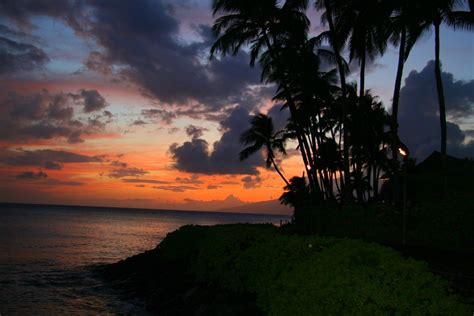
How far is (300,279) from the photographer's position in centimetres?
772

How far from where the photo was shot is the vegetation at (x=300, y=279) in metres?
6.30

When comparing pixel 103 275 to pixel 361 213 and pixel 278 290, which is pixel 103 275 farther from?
pixel 278 290

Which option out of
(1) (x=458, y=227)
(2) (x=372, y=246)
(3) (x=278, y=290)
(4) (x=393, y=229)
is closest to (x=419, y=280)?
(2) (x=372, y=246)

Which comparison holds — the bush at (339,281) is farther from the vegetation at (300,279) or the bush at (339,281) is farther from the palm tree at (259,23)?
the palm tree at (259,23)

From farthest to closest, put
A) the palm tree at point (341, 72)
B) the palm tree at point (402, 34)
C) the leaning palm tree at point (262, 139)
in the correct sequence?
the leaning palm tree at point (262, 139), the palm tree at point (341, 72), the palm tree at point (402, 34)

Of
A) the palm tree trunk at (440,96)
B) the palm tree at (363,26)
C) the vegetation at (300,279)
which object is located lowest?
the vegetation at (300,279)

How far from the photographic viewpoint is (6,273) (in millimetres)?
22906

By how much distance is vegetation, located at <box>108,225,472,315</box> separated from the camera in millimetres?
6297

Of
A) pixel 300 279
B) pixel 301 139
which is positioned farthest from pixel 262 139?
pixel 300 279

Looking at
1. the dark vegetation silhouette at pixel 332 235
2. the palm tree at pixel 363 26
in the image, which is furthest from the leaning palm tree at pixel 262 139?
the palm tree at pixel 363 26

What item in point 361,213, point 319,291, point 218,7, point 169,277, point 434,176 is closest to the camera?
point 319,291

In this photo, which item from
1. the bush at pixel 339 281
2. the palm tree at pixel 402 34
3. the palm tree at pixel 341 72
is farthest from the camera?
the palm tree at pixel 341 72

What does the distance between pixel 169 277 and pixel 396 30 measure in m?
18.4

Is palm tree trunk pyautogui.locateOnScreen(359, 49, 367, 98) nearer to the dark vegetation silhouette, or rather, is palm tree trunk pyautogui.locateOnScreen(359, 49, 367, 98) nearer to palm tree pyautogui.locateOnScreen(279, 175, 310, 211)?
the dark vegetation silhouette
